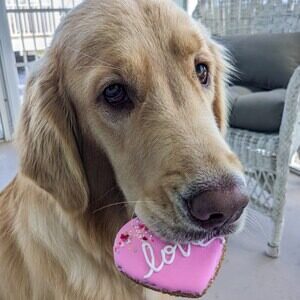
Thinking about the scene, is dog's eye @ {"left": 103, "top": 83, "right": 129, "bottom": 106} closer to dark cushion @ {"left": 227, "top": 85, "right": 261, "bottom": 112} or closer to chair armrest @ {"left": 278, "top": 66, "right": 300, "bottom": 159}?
chair armrest @ {"left": 278, "top": 66, "right": 300, "bottom": 159}

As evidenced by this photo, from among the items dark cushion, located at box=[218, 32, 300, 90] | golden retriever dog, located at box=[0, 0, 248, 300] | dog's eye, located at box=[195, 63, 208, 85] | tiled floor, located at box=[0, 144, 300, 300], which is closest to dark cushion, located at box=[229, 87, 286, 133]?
dark cushion, located at box=[218, 32, 300, 90]

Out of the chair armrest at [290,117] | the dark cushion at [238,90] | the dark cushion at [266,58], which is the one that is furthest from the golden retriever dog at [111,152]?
the dark cushion at [266,58]

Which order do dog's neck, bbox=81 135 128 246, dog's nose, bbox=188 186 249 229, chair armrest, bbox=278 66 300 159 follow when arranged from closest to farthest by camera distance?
dog's nose, bbox=188 186 249 229 → dog's neck, bbox=81 135 128 246 → chair armrest, bbox=278 66 300 159

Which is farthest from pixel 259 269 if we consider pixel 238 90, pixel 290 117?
pixel 238 90

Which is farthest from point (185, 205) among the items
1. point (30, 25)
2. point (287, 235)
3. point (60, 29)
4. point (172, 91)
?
point (30, 25)

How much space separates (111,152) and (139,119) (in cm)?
11

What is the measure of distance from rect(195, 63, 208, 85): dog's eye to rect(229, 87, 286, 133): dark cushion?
77 centimetres

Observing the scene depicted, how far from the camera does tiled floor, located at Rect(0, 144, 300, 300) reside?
165 cm

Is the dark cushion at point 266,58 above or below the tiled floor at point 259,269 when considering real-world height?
above

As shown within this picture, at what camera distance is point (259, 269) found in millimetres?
1787

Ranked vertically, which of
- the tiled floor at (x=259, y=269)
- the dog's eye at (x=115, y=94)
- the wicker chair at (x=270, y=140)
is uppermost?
the dog's eye at (x=115, y=94)

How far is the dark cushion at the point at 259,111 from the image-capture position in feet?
5.60

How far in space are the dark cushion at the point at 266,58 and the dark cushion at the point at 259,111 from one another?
0.24 m

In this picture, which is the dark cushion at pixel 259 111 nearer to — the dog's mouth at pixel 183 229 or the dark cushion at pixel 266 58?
the dark cushion at pixel 266 58
